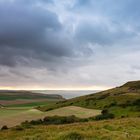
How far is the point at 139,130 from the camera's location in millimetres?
34656

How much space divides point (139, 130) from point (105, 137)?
7.78 m

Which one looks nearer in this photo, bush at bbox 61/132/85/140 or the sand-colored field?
Answer: bush at bbox 61/132/85/140

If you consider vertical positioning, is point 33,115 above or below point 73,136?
above

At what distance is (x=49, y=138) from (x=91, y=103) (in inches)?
4347

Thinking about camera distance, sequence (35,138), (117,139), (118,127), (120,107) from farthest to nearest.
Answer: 1. (120,107)
2. (118,127)
3. (35,138)
4. (117,139)

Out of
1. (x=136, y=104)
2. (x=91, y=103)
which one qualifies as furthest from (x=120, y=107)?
(x=91, y=103)

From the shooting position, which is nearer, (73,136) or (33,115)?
(73,136)

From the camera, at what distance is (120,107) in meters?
107

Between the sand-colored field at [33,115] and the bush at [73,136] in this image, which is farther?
the sand-colored field at [33,115]

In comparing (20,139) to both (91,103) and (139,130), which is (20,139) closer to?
(139,130)

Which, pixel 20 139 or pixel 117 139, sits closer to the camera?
pixel 117 139

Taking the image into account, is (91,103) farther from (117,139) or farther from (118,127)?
(117,139)

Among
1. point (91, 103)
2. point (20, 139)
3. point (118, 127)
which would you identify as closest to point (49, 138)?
point (20, 139)

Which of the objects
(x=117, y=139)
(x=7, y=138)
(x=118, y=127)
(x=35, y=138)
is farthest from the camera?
(x=118, y=127)
